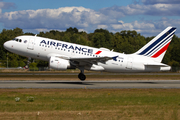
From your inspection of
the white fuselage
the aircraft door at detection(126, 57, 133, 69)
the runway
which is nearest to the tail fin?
the white fuselage

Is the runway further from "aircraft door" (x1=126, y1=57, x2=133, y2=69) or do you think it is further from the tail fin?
the tail fin

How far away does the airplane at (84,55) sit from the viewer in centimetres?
3388

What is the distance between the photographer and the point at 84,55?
1396 inches

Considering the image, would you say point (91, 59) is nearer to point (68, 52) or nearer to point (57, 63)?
point (68, 52)

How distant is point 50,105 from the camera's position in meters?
16.7

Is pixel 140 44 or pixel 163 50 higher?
pixel 140 44

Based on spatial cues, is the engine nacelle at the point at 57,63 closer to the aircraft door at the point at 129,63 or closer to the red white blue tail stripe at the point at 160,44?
the aircraft door at the point at 129,63

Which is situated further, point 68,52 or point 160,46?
point 160,46

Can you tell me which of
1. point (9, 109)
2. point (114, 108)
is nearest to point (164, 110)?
point (114, 108)

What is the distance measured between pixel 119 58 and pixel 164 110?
21270 millimetres

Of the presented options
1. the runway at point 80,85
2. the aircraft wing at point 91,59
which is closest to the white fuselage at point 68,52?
the aircraft wing at point 91,59

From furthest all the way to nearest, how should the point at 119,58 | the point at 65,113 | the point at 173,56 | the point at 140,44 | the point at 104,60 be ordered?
the point at 140,44 → the point at 173,56 → the point at 119,58 → the point at 104,60 → the point at 65,113

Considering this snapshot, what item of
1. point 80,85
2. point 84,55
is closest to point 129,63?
point 84,55

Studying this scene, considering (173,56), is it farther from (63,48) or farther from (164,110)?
(164,110)
